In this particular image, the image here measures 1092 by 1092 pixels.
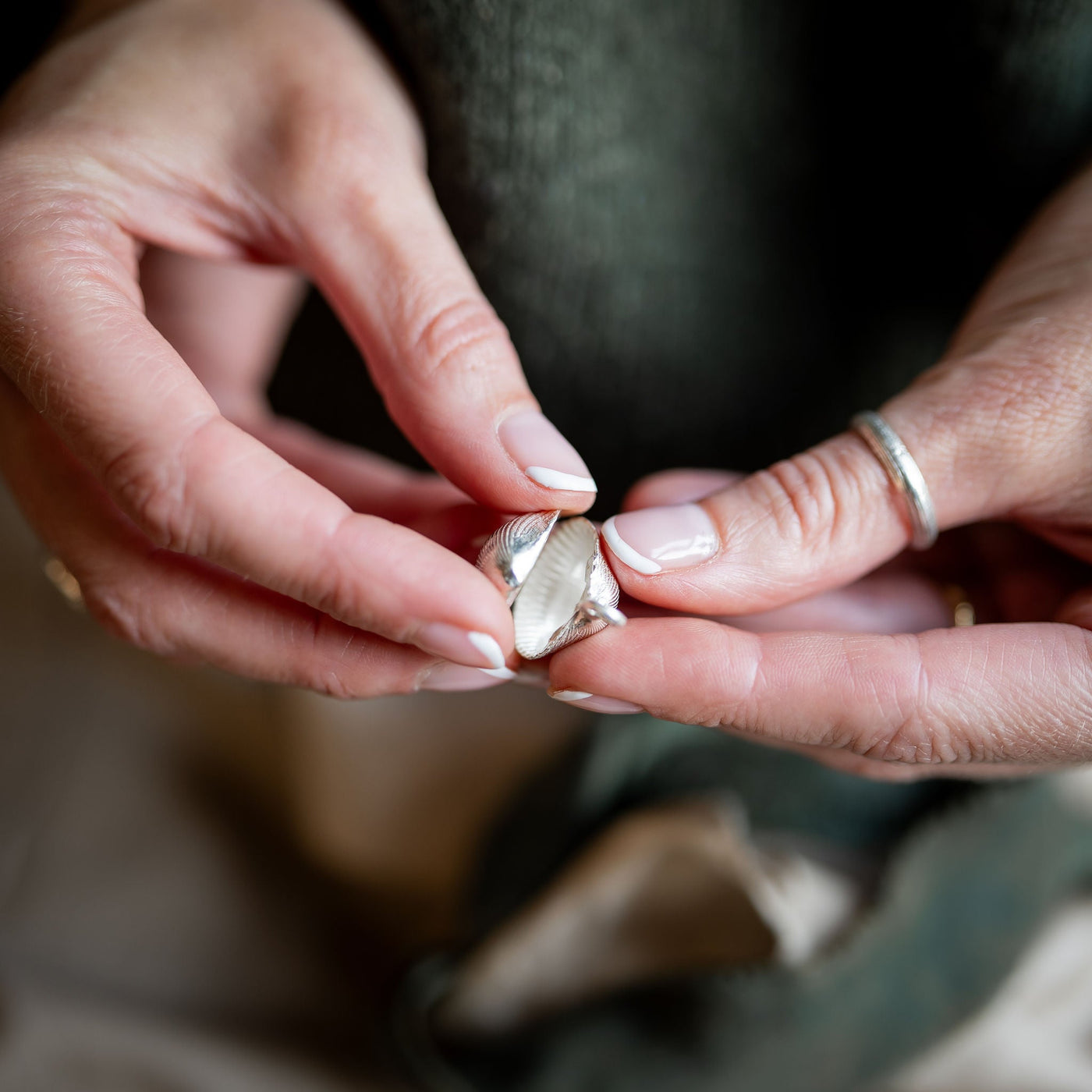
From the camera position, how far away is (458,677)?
80cm

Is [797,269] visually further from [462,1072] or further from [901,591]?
[462,1072]

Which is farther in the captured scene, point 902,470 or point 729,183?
point 729,183

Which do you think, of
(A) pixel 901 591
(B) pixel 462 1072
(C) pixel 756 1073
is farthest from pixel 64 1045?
(A) pixel 901 591

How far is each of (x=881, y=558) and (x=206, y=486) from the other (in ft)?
1.88

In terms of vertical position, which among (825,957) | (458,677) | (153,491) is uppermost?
(153,491)

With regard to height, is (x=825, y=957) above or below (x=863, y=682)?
below

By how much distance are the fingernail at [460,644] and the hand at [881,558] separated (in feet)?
0.30

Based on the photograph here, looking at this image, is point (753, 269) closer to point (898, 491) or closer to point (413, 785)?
point (898, 491)

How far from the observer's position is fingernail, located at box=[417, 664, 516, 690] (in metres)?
0.76

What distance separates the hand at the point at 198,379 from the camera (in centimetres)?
62

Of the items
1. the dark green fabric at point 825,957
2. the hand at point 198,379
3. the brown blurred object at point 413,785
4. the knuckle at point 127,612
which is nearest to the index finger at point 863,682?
the hand at point 198,379

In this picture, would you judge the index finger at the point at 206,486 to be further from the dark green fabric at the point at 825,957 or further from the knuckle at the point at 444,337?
the dark green fabric at the point at 825,957

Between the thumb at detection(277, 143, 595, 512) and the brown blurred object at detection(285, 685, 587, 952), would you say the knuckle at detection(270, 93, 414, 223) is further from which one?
the brown blurred object at detection(285, 685, 587, 952)

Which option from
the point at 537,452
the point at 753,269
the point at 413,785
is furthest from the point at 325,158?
the point at 413,785
